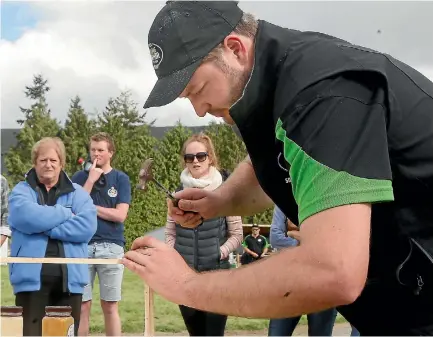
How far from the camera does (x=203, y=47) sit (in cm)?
170

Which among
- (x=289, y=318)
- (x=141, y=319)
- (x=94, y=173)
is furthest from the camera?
(x=141, y=319)

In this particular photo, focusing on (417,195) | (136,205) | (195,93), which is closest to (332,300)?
(417,195)

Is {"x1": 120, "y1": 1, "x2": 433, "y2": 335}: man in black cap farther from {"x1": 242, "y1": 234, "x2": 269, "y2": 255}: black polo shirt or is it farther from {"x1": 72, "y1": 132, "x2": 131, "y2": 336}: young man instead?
{"x1": 242, "y1": 234, "x2": 269, "y2": 255}: black polo shirt

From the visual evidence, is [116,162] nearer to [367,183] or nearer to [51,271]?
[51,271]

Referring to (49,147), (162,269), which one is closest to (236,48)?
(162,269)

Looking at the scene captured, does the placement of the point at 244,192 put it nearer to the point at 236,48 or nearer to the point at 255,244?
the point at 236,48

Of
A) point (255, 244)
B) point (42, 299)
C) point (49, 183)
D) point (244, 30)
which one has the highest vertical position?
point (244, 30)

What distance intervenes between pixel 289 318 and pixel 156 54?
425 centimetres

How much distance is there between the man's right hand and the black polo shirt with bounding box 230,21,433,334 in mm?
4430

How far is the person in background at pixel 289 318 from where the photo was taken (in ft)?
18.1

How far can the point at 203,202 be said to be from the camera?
258 centimetres

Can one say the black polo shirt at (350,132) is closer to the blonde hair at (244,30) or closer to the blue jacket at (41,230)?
the blonde hair at (244,30)

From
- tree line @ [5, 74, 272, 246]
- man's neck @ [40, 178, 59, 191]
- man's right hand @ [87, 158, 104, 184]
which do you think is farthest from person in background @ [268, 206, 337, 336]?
tree line @ [5, 74, 272, 246]

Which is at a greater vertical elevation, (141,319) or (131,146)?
(131,146)
